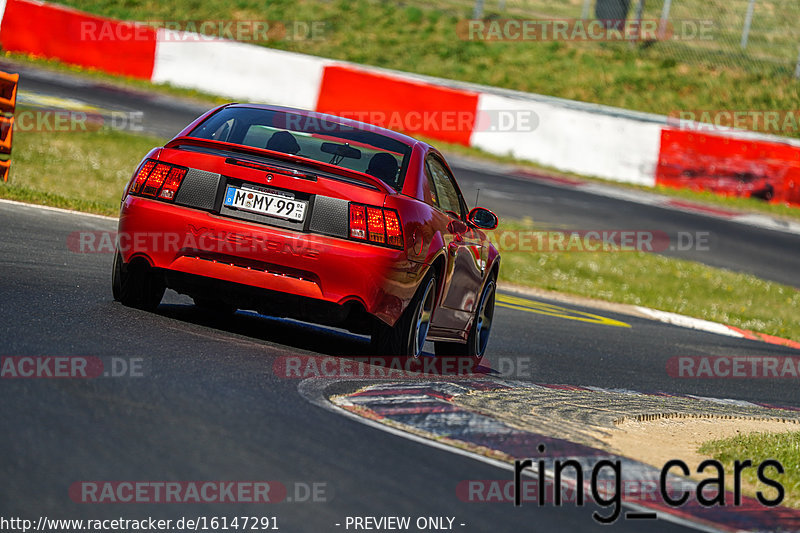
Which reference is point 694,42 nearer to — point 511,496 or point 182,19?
point 182,19

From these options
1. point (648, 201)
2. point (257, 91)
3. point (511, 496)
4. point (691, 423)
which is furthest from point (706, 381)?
point (257, 91)

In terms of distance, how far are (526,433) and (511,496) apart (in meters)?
1.12

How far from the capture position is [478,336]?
9.12 m

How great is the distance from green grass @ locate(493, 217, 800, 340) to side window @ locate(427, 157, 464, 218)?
7.77 meters

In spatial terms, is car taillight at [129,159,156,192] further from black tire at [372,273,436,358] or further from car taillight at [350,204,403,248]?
black tire at [372,273,436,358]

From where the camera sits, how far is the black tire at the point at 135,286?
7598mm

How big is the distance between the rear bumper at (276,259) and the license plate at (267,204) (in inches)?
3.5

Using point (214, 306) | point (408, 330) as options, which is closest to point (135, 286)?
point (214, 306)

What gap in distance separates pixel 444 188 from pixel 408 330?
1450 mm
